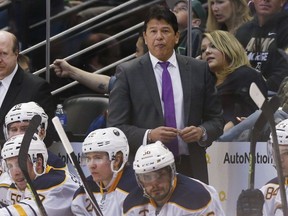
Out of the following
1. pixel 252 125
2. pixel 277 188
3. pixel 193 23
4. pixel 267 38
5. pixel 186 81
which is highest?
pixel 193 23

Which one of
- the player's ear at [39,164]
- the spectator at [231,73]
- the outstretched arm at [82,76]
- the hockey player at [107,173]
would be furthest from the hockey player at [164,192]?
the outstretched arm at [82,76]

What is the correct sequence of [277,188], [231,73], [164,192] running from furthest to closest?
[231,73] → [277,188] → [164,192]

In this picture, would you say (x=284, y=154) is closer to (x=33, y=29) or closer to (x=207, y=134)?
(x=207, y=134)

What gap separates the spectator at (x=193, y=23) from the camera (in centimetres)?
1103

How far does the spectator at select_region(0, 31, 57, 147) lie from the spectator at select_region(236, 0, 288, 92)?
1493 mm

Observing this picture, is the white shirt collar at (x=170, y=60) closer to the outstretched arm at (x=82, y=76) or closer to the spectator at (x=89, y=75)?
the spectator at (x=89, y=75)

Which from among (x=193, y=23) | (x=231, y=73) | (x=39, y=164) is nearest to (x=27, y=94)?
(x=39, y=164)

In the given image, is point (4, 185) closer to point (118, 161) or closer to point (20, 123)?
point (20, 123)

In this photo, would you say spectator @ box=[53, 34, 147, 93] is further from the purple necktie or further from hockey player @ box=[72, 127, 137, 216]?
hockey player @ box=[72, 127, 137, 216]

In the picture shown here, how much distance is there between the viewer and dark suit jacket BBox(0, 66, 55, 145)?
10977 mm

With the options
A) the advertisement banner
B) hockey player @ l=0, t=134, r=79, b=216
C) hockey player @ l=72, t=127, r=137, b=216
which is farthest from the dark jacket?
hockey player @ l=0, t=134, r=79, b=216

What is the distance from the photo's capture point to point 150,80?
10.3 m

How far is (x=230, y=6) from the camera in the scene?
10914mm

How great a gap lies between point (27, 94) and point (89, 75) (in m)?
0.61
